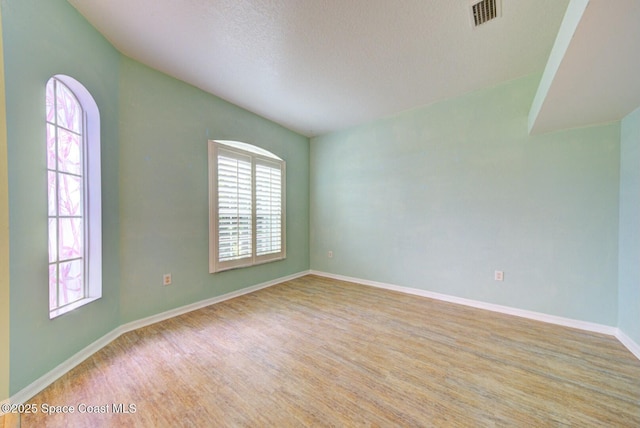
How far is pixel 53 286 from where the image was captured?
174 cm

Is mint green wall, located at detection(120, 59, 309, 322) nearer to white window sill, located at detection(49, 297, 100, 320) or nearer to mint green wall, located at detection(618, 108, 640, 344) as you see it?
white window sill, located at detection(49, 297, 100, 320)

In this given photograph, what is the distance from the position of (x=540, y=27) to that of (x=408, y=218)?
2.31 m

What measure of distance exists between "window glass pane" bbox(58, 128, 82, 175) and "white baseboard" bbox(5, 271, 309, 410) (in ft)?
4.86

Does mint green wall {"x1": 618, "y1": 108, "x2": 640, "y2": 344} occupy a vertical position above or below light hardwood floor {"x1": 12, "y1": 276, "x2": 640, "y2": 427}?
above

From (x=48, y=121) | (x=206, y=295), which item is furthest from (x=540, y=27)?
(x=206, y=295)

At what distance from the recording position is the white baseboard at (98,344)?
143cm

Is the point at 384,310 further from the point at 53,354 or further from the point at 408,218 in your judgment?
the point at 53,354

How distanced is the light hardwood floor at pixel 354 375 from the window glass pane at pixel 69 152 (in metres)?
1.57

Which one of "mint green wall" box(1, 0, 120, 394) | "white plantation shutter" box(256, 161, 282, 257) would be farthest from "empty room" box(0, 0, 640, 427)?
"white plantation shutter" box(256, 161, 282, 257)

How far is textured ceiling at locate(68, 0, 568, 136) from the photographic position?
1729 millimetres

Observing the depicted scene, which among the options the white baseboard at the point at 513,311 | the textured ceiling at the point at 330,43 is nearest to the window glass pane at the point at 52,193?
the textured ceiling at the point at 330,43

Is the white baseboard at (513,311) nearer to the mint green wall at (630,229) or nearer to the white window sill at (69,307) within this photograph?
the mint green wall at (630,229)

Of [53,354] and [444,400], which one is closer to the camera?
[444,400]

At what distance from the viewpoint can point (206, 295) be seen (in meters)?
2.95
